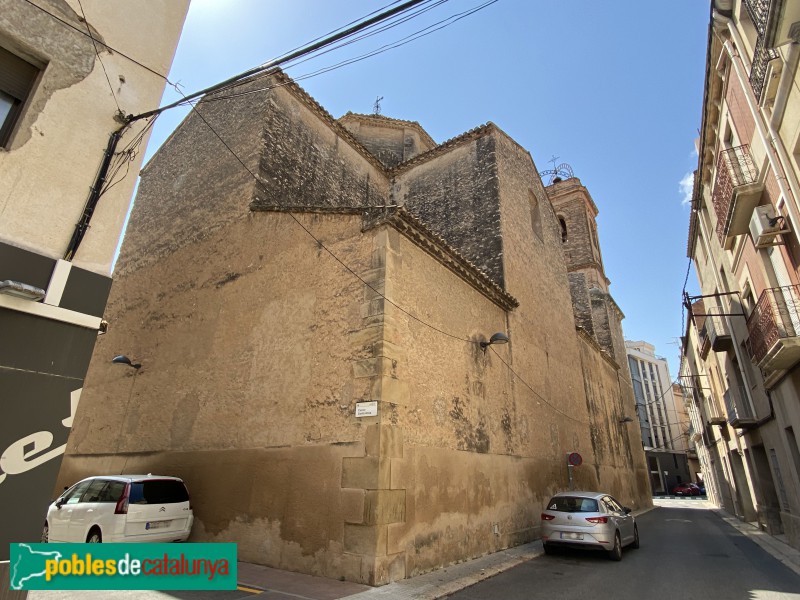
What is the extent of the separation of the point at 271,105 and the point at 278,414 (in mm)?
8730

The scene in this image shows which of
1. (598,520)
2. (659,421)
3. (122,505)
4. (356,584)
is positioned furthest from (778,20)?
(659,421)

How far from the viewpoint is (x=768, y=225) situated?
28.1 feet

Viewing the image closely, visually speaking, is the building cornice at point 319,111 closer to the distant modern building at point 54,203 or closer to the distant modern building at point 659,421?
the distant modern building at point 54,203

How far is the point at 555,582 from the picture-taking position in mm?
7012

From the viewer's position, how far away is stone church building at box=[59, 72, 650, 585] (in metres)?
7.09

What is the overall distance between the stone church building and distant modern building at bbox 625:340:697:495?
38.1 meters

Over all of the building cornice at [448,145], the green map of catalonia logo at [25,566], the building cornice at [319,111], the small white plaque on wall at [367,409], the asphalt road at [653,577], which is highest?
the building cornice at [448,145]

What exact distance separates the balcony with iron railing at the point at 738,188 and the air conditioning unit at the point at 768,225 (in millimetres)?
465

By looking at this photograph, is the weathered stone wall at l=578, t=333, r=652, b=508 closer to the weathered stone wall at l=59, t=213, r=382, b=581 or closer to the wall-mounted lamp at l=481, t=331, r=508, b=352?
the wall-mounted lamp at l=481, t=331, r=508, b=352

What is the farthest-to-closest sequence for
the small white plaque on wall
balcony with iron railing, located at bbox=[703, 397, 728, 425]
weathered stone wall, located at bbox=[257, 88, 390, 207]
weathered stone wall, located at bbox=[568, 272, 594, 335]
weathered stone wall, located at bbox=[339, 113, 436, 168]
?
weathered stone wall, located at bbox=[568, 272, 594, 335]
weathered stone wall, located at bbox=[339, 113, 436, 168]
balcony with iron railing, located at bbox=[703, 397, 728, 425]
weathered stone wall, located at bbox=[257, 88, 390, 207]
the small white plaque on wall

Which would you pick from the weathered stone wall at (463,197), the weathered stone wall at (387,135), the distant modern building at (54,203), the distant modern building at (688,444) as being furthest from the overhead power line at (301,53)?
the distant modern building at (688,444)

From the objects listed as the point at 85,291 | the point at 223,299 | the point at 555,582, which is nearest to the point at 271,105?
the point at 223,299

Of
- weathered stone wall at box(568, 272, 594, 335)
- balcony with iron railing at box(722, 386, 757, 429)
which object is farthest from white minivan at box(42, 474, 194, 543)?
weathered stone wall at box(568, 272, 594, 335)

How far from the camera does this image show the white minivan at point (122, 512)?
6.89 meters
